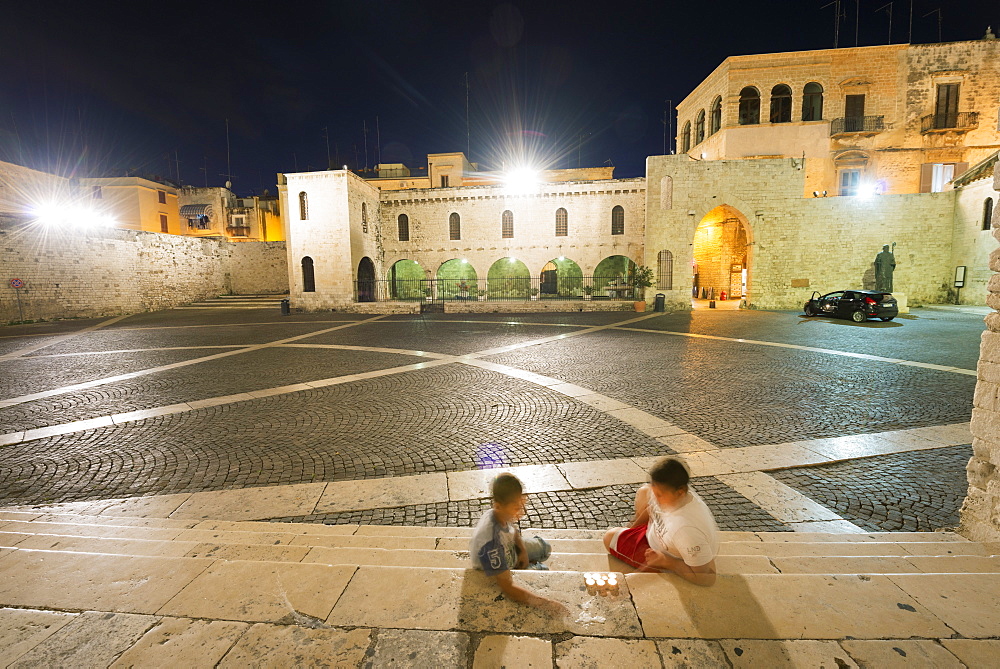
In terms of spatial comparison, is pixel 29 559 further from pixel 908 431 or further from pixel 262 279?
pixel 262 279

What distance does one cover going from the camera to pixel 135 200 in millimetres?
37875

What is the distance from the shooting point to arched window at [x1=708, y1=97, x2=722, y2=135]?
2828cm

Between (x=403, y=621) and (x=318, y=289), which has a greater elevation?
(x=318, y=289)

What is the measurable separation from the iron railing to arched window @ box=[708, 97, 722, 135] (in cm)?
1116

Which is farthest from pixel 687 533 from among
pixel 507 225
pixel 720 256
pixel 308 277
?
pixel 720 256

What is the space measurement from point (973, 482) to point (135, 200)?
50439 millimetres

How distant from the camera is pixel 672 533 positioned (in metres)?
2.62

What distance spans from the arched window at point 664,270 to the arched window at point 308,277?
1950 cm

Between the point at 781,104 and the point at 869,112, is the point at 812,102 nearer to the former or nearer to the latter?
the point at 781,104

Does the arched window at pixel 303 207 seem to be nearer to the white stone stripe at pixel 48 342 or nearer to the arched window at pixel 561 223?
the white stone stripe at pixel 48 342

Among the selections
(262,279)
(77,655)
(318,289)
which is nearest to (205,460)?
(77,655)

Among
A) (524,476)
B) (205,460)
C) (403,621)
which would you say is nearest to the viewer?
(403,621)

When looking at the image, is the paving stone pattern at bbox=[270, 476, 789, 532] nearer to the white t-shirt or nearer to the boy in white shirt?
the boy in white shirt

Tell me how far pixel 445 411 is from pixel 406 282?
95.1ft
